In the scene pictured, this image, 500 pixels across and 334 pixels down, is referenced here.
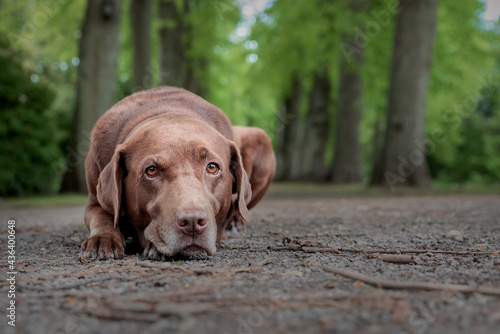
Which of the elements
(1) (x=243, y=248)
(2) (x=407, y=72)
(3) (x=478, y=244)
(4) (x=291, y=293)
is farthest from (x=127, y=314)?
(2) (x=407, y=72)

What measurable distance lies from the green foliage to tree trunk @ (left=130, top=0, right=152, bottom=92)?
2.80 m

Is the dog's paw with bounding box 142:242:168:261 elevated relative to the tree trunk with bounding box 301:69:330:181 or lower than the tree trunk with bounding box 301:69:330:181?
lower

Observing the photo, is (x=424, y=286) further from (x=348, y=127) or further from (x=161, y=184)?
(x=348, y=127)

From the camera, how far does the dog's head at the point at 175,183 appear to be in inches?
134

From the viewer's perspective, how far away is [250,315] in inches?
85.1

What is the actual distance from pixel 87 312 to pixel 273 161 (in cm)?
406

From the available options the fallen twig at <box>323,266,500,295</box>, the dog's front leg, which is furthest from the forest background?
the fallen twig at <box>323,266,500,295</box>

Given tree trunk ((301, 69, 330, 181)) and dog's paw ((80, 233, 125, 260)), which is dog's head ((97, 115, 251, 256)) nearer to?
dog's paw ((80, 233, 125, 260))

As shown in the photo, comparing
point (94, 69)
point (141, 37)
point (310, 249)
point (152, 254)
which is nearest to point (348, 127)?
point (141, 37)

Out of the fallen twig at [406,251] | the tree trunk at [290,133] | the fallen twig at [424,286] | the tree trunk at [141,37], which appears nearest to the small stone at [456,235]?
the fallen twig at [406,251]

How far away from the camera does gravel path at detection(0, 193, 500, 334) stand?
6.74 ft

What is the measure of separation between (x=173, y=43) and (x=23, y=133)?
8.89 metres

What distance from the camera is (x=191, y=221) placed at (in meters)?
3.32

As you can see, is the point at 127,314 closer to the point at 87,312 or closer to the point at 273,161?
the point at 87,312
